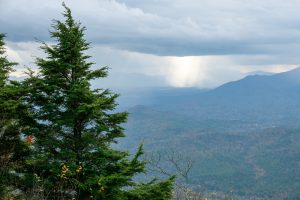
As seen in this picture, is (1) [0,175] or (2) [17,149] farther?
(2) [17,149]

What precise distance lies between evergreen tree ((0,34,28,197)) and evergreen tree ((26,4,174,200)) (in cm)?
50

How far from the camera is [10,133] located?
17.6m

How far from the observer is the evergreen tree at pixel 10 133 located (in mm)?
16516

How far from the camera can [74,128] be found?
18281mm

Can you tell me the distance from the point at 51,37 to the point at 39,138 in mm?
3941

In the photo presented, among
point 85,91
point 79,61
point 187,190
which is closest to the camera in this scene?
point 85,91

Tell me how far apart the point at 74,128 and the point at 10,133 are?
234cm

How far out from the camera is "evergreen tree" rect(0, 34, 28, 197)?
1652 cm

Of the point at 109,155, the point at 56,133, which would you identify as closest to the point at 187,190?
the point at 109,155

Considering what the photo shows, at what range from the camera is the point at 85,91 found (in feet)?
57.3

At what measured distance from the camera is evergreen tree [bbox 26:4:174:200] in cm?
1739

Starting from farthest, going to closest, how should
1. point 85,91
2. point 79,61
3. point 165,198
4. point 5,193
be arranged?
point 165,198
point 79,61
point 85,91
point 5,193

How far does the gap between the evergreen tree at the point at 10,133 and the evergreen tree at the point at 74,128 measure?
50 centimetres

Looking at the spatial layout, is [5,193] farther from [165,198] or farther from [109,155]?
[165,198]
